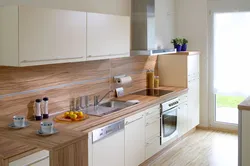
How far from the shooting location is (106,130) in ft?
11.4

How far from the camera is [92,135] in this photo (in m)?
3.27

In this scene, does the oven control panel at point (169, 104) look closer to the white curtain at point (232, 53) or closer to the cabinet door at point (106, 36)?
the cabinet door at point (106, 36)

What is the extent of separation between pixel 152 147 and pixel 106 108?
941mm

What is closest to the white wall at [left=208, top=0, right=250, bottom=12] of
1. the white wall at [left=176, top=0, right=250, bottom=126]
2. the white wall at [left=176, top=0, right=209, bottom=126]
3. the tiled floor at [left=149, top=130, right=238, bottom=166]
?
the white wall at [left=176, top=0, right=250, bottom=126]

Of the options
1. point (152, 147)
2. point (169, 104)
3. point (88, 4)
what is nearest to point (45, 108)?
point (88, 4)

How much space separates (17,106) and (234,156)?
3319mm

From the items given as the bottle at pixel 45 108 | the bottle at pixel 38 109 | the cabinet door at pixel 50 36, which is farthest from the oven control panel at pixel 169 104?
the bottle at pixel 38 109

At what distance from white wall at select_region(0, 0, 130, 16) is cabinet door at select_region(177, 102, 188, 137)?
1.79 metres

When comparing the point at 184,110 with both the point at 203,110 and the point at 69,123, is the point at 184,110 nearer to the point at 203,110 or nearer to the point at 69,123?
the point at 203,110

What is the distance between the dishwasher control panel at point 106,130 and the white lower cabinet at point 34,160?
725 mm

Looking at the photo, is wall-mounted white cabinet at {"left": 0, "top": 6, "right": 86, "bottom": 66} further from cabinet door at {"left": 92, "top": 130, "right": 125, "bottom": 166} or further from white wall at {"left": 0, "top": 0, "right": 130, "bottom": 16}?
cabinet door at {"left": 92, "top": 130, "right": 125, "bottom": 166}

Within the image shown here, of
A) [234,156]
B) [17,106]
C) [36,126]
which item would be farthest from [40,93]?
[234,156]

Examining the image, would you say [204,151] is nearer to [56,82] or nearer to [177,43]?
[177,43]

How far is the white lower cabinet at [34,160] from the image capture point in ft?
7.62
